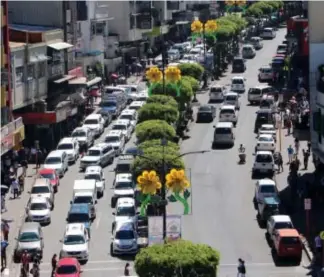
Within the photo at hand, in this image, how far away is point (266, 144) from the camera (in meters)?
74.2

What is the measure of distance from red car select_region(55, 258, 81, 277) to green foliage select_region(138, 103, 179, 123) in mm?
26194

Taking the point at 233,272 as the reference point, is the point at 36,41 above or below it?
above

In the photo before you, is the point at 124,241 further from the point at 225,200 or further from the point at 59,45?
the point at 59,45

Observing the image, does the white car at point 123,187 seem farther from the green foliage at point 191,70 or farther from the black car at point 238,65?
the black car at point 238,65

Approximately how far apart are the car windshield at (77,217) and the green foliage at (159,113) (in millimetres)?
17205

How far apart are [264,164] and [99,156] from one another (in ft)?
34.4

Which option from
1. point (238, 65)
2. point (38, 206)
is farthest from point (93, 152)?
point (238, 65)

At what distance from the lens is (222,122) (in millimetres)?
82812

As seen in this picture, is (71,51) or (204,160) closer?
(204,160)

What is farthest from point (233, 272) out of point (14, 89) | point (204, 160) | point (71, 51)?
point (71, 51)

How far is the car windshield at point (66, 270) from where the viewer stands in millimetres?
49188

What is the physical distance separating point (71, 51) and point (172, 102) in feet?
55.9

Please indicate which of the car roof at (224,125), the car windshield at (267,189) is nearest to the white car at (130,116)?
the car roof at (224,125)

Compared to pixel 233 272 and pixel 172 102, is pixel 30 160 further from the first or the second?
pixel 233 272
